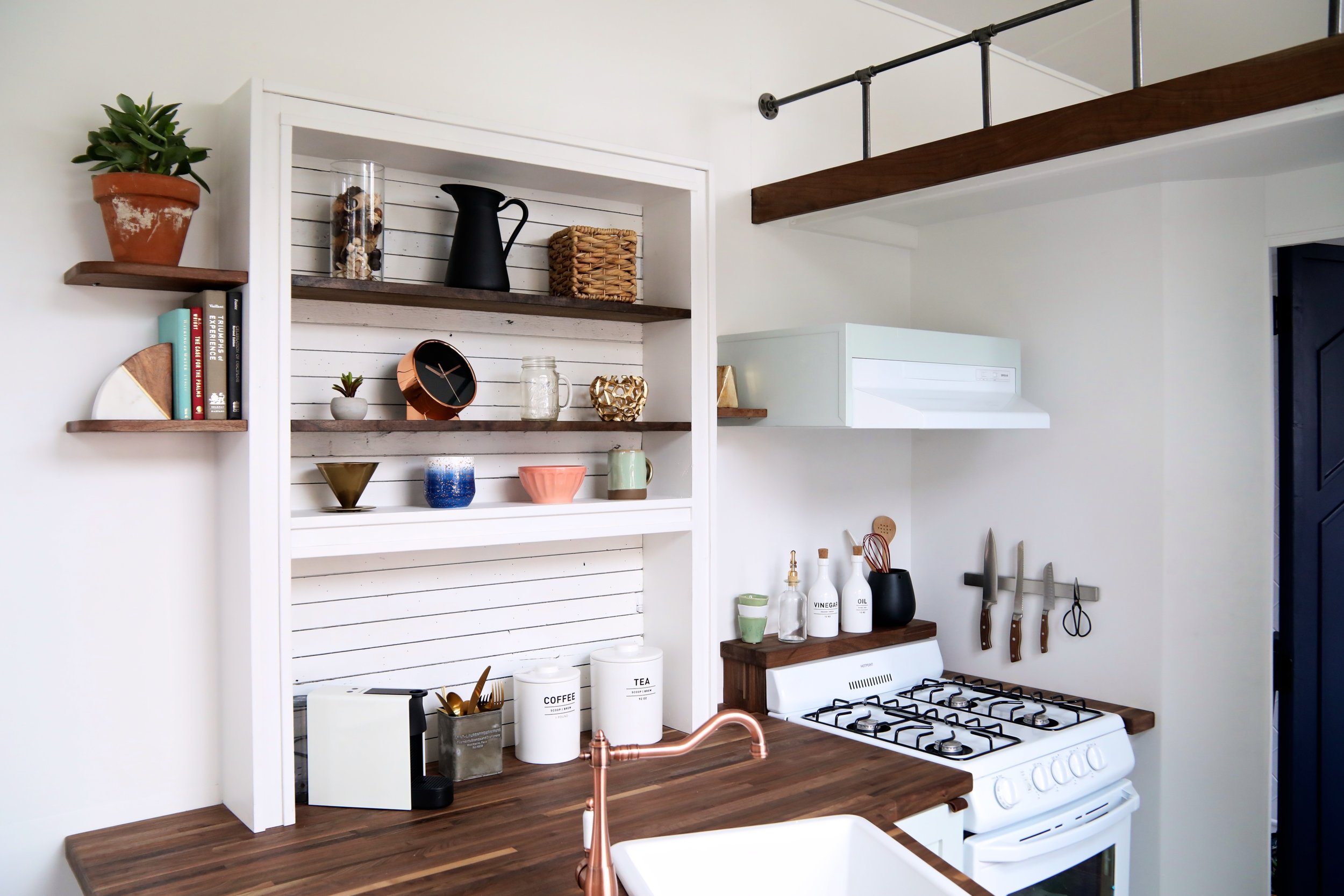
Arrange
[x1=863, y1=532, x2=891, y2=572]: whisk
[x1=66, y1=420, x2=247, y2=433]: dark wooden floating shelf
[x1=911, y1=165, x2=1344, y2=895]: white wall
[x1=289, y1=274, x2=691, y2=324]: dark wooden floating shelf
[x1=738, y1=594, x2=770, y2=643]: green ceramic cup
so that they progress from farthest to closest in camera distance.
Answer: [x1=863, y1=532, x2=891, y2=572]: whisk, [x1=738, y1=594, x2=770, y2=643]: green ceramic cup, [x1=911, y1=165, x2=1344, y2=895]: white wall, [x1=289, y1=274, x2=691, y2=324]: dark wooden floating shelf, [x1=66, y1=420, x2=247, y2=433]: dark wooden floating shelf

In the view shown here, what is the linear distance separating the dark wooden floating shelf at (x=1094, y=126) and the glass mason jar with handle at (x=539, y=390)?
0.97 meters

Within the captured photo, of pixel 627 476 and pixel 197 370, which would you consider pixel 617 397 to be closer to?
pixel 627 476

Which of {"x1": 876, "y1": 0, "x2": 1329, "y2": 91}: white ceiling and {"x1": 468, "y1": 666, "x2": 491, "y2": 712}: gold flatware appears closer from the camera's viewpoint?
{"x1": 468, "y1": 666, "x2": 491, "y2": 712}: gold flatware

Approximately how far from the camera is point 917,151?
8.20ft

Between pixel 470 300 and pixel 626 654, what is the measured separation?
Answer: 36.9 inches

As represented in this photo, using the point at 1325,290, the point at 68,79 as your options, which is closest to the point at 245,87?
the point at 68,79

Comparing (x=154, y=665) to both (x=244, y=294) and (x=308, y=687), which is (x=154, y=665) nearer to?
(x=308, y=687)

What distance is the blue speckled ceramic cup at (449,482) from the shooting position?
2.10m

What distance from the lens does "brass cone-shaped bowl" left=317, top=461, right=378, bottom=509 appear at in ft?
6.54

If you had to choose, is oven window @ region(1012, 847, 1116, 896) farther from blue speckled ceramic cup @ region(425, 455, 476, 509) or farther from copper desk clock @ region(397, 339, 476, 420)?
copper desk clock @ region(397, 339, 476, 420)

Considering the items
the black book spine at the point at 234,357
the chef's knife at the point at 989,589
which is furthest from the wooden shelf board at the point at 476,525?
the chef's knife at the point at 989,589

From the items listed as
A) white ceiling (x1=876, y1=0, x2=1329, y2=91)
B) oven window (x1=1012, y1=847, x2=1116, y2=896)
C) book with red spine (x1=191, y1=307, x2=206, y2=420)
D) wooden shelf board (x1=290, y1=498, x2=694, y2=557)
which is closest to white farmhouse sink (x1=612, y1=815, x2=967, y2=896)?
wooden shelf board (x1=290, y1=498, x2=694, y2=557)

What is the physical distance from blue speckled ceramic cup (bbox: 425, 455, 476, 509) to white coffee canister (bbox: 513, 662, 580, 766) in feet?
1.55

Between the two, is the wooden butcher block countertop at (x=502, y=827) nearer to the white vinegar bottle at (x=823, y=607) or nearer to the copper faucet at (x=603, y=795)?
the copper faucet at (x=603, y=795)
